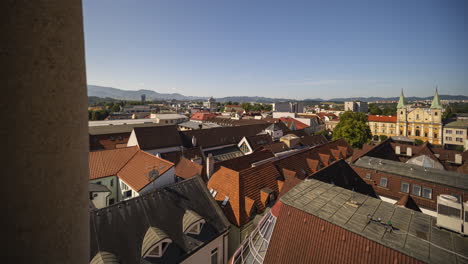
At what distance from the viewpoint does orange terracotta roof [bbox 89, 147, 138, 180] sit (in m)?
21.7

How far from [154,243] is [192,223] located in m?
2.35

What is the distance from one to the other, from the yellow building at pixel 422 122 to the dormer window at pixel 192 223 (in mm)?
81485

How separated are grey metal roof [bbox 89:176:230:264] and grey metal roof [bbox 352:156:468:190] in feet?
56.1

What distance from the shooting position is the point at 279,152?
103 ft

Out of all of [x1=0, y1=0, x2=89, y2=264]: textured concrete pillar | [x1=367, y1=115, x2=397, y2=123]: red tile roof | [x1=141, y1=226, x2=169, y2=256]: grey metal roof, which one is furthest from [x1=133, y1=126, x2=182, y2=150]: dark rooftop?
[x1=367, y1=115, x2=397, y2=123]: red tile roof

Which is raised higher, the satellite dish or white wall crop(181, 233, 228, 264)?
the satellite dish

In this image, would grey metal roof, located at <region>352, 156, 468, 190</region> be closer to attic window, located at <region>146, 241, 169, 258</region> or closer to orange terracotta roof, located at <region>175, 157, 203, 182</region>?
orange terracotta roof, located at <region>175, 157, 203, 182</region>

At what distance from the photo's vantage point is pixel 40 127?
6.64 ft

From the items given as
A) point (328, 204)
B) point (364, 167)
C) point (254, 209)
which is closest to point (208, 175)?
point (254, 209)

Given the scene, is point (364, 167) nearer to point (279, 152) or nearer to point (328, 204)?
point (279, 152)

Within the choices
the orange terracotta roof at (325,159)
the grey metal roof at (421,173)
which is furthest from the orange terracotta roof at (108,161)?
the grey metal roof at (421,173)

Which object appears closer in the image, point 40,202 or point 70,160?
point 40,202

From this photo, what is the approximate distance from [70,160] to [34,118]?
51cm

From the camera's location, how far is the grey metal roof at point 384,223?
7555 mm
